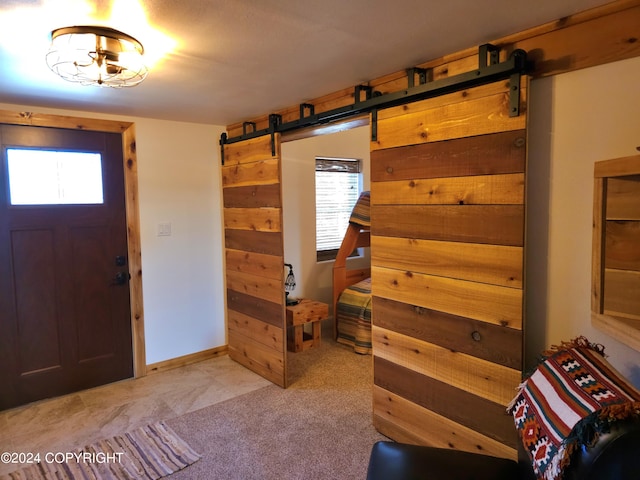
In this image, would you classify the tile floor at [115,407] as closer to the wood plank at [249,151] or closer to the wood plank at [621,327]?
the wood plank at [249,151]

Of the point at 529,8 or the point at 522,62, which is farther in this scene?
the point at 522,62

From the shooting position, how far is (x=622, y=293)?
4.52ft

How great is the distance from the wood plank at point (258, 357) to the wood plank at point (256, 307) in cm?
24

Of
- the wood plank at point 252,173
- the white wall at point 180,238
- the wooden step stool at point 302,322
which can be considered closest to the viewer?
the wood plank at point 252,173

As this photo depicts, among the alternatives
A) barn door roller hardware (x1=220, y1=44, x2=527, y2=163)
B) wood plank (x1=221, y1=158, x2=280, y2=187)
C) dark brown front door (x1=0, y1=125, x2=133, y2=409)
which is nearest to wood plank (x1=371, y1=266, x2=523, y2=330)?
barn door roller hardware (x1=220, y1=44, x2=527, y2=163)

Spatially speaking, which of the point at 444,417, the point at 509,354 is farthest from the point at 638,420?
the point at 444,417

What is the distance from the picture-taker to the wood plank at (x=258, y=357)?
321cm

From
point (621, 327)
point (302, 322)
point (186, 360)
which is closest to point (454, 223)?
point (621, 327)

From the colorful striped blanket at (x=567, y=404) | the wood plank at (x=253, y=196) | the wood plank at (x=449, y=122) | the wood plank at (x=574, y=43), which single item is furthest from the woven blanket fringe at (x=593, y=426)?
the wood plank at (x=253, y=196)

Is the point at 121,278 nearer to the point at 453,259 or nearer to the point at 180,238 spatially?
the point at 180,238

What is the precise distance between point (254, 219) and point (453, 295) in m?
1.87

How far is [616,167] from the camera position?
1288mm

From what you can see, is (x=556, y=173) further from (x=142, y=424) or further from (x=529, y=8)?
(x=142, y=424)

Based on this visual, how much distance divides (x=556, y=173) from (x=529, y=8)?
0.67 m
